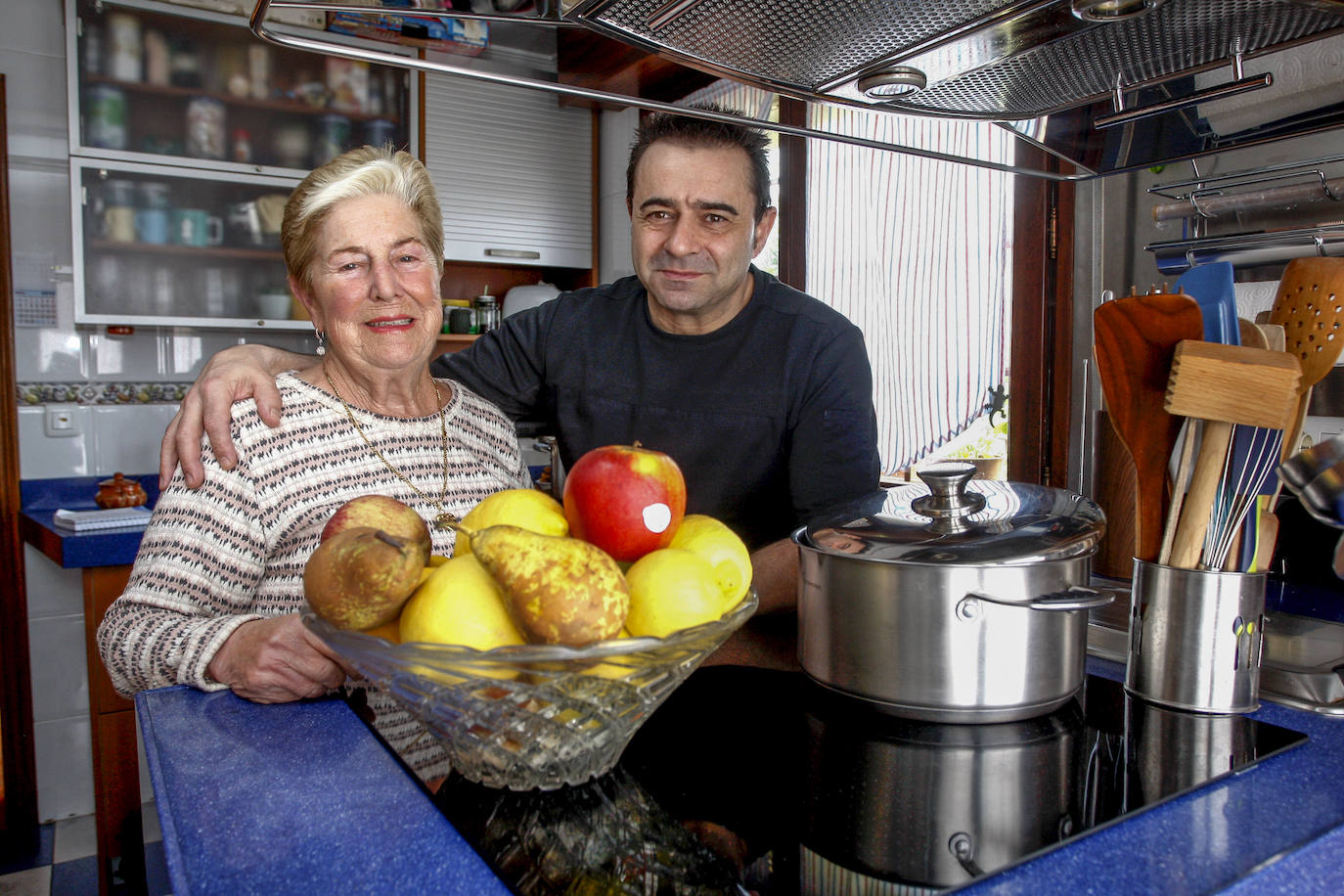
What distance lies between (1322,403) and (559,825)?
1508mm

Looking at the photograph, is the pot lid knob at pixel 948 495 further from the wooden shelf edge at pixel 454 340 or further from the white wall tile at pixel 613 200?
the white wall tile at pixel 613 200

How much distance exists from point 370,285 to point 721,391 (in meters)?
0.57

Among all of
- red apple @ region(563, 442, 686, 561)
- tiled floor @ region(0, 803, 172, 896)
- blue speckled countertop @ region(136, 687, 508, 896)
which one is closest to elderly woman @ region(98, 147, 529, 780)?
blue speckled countertop @ region(136, 687, 508, 896)

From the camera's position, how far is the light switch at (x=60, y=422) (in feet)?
9.68

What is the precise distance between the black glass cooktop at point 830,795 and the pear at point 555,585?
13 cm

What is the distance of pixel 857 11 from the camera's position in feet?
2.29

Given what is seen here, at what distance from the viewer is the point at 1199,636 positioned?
0.77 meters

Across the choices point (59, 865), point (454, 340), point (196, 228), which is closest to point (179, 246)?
point (196, 228)

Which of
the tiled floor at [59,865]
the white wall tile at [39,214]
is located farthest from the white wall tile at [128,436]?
the tiled floor at [59,865]

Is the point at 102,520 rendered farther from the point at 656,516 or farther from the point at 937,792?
the point at 937,792


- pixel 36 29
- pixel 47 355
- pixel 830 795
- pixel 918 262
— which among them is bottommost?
pixel 830 795

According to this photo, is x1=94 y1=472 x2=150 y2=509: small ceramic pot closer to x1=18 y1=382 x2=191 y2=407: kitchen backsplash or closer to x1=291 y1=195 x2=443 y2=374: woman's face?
x1=18 y1=382 x2=191 y2=407: kitchen backsplash

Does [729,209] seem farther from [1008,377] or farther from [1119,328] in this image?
[1008,377]

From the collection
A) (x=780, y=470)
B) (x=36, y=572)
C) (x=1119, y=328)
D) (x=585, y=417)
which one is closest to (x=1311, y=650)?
(x=1119, y=328)
